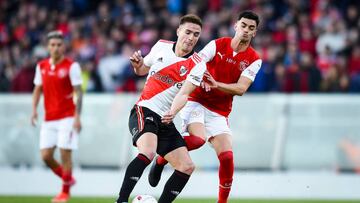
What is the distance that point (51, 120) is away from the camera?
14453 mm

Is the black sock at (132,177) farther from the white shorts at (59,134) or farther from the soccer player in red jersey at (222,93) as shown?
the white shorts at (59,134)

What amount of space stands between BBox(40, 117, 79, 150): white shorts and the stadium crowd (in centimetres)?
532

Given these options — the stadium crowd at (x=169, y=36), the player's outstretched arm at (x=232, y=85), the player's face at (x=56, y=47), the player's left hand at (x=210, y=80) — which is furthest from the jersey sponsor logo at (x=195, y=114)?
the stadium crowd at (x=169, y=36)

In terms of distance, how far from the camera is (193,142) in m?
11.8

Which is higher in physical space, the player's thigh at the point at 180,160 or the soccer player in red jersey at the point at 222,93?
the soccer player in red jersey at the point at 222,93

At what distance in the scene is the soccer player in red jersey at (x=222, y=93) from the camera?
11664 mm

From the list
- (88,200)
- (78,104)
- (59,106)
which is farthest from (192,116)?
(59,106)

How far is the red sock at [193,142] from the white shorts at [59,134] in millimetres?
3039

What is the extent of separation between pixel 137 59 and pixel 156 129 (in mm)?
854

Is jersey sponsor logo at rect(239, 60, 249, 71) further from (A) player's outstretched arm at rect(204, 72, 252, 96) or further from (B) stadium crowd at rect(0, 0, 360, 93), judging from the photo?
(B) stadium crowd at rect(0, 0, 360, 93)

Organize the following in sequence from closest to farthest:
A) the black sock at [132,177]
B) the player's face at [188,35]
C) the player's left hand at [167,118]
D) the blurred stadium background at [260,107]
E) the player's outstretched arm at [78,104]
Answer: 1. the black sock at [132,177]
2. the player's left hand at [167,118]
3. the player's face at [188,35]
4. the player's outstretched arm at [78,104]
5. the blurred stadium background at [260,107]

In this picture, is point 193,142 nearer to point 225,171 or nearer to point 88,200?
point 225,171

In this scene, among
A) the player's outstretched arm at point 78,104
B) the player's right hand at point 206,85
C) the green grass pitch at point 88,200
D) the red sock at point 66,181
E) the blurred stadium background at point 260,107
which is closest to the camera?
the player's right hand at point 206,85

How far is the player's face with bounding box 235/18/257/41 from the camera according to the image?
11617 mm
